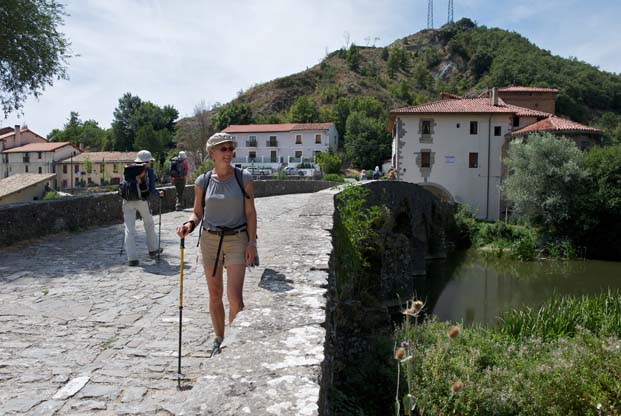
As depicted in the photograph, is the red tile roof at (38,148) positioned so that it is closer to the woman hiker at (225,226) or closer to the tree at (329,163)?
the tree at (329,163)

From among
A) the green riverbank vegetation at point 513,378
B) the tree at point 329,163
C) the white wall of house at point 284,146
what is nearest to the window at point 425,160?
the tree at point 329,163

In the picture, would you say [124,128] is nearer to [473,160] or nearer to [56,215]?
[473,160]

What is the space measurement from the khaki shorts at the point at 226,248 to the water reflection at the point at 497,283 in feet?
46.0

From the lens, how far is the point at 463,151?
A: 3625 centimetres

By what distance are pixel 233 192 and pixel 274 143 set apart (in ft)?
202

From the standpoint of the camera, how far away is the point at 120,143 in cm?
7931

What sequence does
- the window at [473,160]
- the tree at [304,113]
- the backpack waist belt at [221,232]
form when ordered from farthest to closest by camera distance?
the tree at [304,113]
the window at [473,160]
the backpack waist belt at [221,232]

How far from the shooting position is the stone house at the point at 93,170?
6456 centimetres

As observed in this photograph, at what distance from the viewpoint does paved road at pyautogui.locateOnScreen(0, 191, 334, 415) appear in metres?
2.38

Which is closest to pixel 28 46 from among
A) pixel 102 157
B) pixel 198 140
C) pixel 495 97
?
pixel 495 97

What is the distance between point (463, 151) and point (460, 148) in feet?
0.98

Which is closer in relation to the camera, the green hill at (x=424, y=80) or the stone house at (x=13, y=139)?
the stone house at (x=13, y=139)

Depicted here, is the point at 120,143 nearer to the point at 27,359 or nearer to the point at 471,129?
the point at 471,129

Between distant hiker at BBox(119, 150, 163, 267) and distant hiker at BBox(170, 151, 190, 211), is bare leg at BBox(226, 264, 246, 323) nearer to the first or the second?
distant hiker at BBox(119, 150, 163, 267)
